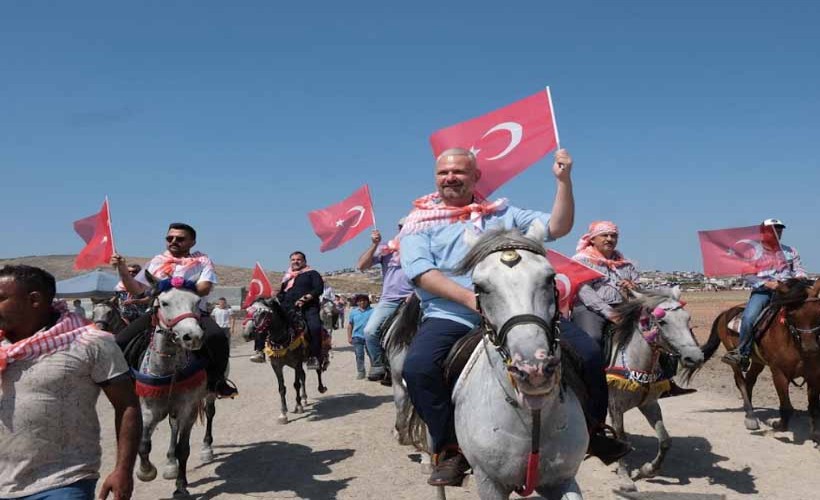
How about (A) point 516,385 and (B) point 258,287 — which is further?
(B) point 258,287

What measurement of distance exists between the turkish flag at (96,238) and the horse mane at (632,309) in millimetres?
6083

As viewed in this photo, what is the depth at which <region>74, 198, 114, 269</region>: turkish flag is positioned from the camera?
7086mm

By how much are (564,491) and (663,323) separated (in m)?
4.02

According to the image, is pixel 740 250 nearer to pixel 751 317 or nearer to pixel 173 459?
pixel 751 317

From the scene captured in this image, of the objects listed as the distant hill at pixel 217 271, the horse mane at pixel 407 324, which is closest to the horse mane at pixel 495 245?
the horse mane at pixel 407 324

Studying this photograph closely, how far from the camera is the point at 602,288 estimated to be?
7473 mm

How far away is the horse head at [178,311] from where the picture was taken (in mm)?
6074

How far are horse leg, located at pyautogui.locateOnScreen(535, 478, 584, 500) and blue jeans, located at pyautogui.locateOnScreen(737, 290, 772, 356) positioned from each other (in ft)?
25.9

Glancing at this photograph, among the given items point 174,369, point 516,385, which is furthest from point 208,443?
point 516,385

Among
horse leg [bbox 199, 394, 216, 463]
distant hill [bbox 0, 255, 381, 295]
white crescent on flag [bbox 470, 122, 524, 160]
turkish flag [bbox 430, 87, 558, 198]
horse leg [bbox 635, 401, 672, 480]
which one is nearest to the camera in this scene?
turkish flag [bbox 430, 87, 558, 198]

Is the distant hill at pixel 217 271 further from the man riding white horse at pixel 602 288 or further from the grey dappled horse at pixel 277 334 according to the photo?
the man riding white horse at pixel 602 288

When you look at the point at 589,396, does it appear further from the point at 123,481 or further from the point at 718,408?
the point at 718,408

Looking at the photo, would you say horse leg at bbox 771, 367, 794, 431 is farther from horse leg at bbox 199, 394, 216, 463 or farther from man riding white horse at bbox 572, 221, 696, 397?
horse leg at bbox 199, 394, 216, 463

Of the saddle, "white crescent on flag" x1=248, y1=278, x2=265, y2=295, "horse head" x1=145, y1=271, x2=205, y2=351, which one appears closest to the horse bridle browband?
"horse head" x1=145, y1=271, x2=205, y2=351
